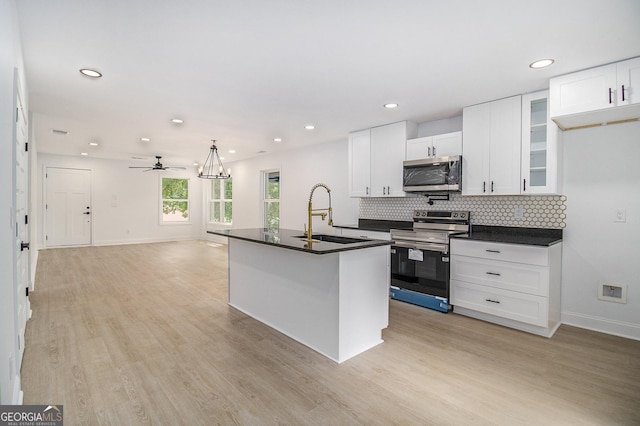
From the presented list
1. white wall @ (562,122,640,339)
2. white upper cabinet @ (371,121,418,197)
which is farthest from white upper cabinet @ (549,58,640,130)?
white upper cabinet @ (371,121,418,197)

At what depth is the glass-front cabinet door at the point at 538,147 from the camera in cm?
310

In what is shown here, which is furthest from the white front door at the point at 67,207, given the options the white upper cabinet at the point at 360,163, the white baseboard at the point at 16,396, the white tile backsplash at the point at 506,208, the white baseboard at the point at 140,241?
the white tile backsplash at the point at 506,208

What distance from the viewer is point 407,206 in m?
4.73

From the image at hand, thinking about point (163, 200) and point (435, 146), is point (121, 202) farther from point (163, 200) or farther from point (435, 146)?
point (435, 146)

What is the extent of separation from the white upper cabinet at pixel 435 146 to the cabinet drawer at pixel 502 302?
161 cm

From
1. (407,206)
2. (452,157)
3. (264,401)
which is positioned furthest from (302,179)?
(264,401)

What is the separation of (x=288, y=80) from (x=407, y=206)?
103 inches

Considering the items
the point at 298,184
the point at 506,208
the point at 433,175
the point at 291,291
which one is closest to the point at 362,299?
the point at 291,291

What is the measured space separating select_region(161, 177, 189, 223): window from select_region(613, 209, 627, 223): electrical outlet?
10.2 meters

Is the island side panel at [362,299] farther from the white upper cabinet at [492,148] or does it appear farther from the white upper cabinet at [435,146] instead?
the white upper cabinet at [435,146]

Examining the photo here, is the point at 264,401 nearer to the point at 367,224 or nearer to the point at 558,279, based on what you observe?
the point at 558,279

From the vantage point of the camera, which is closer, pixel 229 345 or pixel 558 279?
pixel 229 345

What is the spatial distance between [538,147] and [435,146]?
1.14 metres

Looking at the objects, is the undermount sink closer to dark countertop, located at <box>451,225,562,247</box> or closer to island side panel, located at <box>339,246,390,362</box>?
island side panel, located at <box>339,246,390,362</box>
